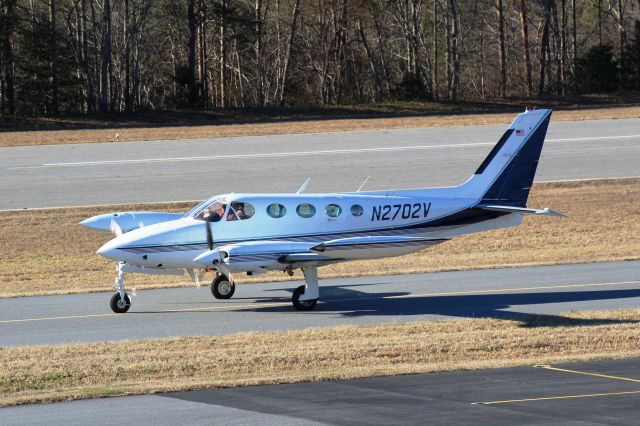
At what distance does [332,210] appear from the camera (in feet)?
71.1

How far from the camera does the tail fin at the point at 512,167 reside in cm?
2278

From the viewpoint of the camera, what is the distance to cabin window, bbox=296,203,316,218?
2153cm

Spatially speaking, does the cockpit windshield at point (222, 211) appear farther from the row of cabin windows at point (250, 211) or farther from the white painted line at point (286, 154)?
the white painted line at point (286, 154)

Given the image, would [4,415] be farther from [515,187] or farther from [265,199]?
[515,187]

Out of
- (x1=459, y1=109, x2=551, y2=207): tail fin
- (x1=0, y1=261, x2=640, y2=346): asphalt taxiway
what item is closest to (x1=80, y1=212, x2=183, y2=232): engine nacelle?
(x1=0, y1=261, x2=640, y2=346): asphalt taxiway

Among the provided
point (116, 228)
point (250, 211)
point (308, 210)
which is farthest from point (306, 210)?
point (116, 228)

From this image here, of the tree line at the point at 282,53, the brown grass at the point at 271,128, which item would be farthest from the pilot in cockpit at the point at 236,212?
the tree line at the point at 282,53

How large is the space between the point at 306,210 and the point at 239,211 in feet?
4.50

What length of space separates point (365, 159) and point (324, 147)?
301cm

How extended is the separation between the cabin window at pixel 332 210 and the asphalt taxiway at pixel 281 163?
1248 centimetres

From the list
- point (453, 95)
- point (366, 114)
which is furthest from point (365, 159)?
point (453, 95)

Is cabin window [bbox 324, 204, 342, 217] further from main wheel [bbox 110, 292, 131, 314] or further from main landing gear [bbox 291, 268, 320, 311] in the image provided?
main wheel [bbox 110, 292, 131, 314]

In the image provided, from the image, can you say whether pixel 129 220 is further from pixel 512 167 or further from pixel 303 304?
pixel 512 167

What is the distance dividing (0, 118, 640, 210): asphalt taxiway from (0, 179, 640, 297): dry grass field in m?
1.82
